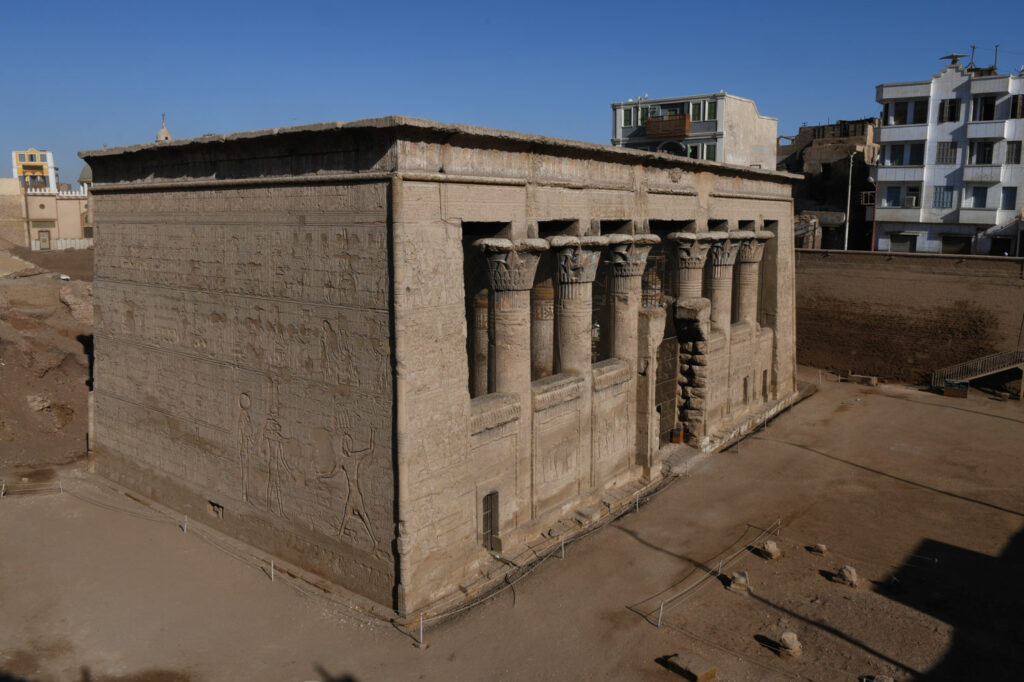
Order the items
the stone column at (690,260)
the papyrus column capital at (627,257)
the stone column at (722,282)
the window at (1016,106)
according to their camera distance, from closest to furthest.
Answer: the papyrus column capital at (627,257) < the stone column at (690,260) < the stone column at (722,282) < the window at (1016,106)

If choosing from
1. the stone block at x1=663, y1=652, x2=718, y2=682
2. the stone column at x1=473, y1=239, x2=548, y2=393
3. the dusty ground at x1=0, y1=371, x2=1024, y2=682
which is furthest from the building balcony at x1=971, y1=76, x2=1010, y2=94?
the stone block at x1=663, y1=652, x2=718, y2=682

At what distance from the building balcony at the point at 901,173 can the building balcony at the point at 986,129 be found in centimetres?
251

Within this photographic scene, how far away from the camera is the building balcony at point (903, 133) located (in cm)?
3744

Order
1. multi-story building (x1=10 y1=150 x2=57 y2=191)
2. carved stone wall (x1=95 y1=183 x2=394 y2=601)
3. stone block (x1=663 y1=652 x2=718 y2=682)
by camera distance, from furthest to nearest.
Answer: multi-story building (x1=10 y1=150 x2=57 y2=191)
carved stone wall (x1=95 y1=183 x2=394 y2=601)
stone block (x1=663 y1=652 x2=718 y2=682)

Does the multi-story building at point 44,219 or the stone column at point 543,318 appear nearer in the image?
the stone column at point 543,318

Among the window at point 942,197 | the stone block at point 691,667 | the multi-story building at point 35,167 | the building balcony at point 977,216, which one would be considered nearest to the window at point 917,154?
the window at point 942,197

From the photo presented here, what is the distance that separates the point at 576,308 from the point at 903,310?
722 inches

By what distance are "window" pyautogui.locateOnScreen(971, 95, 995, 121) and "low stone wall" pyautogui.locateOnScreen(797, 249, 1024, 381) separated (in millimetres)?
12330

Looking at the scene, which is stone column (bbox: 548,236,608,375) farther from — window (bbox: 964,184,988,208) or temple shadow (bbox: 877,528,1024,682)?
window (bbox: 964,184,988,208)

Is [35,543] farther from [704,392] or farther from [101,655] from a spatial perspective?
[704,392]

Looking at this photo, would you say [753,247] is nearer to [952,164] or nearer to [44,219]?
[952,164]

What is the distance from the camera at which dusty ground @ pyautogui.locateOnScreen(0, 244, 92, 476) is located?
1958 centimetres

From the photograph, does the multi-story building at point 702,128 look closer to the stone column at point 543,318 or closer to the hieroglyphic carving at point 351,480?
the stone column at point 543,318

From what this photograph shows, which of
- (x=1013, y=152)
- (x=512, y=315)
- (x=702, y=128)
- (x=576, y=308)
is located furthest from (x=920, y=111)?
(x=512, y=315)
